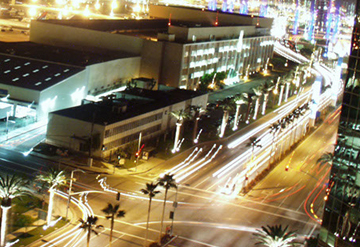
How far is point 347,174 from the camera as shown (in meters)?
40.9

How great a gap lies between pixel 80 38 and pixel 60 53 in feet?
41.0

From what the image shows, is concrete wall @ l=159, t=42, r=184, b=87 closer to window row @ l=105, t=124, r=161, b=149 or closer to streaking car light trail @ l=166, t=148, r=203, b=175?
window row @ l=105, t=124, r=161, b=149

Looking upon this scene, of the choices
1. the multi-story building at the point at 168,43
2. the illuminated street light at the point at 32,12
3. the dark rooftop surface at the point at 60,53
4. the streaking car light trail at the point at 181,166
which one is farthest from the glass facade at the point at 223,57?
the illuminated street light at the point at 32,12

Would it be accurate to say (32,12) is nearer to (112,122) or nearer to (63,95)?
(63,95)

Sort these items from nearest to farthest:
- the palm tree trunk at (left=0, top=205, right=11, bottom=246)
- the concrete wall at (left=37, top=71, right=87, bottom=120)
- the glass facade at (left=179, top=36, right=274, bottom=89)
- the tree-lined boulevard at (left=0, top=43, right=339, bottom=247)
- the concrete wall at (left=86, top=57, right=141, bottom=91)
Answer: the palm tree trunk at (left=0, top=205, right=11, bottom=246) < the tree-lined boulevard at (left=0, top=43, right=339, bottom=247) < the concrete wall at (left=37, top=71, right=87, bottom=120) < the concrete wall at (left=86, top=57, right=141, bottom=91) < the glass facade at (left=179, top=36, right=274, bottom=89)

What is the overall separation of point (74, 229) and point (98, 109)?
3057cm

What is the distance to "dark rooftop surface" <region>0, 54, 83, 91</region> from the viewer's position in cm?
8684

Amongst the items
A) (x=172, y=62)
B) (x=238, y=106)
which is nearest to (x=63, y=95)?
(x=238, y=106)

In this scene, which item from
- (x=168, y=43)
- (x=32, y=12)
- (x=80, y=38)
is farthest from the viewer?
(x=32, y=12)

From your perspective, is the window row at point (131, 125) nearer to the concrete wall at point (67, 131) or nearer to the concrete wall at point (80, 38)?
the concrete wall at point (67, 131)

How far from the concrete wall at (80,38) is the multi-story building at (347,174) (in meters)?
76.4

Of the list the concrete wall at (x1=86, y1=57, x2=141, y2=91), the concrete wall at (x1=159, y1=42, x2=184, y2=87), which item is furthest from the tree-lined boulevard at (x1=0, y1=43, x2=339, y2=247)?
the concrete wall at (x1=159, y1=42, x2=184, y2=87)

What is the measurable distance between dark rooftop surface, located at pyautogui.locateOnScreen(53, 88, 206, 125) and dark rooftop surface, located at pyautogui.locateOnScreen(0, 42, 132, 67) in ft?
42.4

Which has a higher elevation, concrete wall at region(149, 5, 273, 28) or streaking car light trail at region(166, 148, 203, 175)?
concrete wall at region(149, 5, 273, 28)
